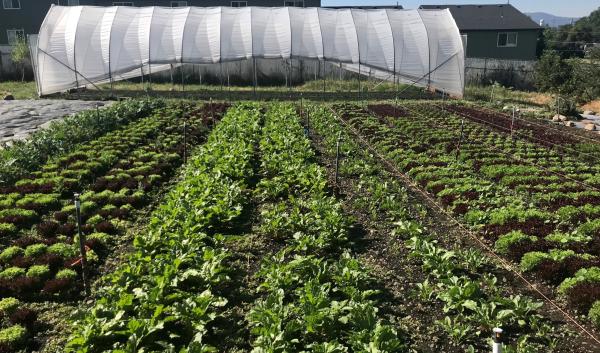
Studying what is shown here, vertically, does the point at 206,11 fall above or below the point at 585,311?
above

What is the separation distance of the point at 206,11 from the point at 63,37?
893 centimetres

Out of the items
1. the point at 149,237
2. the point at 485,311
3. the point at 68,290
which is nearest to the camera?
the point at 485,311

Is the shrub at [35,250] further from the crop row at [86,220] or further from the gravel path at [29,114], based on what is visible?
the gravel path at [29,114]

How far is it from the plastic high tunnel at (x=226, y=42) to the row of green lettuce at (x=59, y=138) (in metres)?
6.44

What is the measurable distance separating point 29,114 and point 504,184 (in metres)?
21.0

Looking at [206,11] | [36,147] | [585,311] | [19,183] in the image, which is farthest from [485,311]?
[206,11]

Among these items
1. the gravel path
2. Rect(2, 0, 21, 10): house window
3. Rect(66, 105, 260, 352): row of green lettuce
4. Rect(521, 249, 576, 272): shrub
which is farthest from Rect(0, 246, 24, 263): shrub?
Rect(2, 0, 21, 10): house window

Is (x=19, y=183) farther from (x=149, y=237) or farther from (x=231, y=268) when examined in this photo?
(x=231, y=268)

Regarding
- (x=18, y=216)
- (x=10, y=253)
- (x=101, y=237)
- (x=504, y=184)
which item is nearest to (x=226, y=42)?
(x=504, y=184)

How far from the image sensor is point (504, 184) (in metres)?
13.2

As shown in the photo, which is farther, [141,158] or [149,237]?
[141,158]

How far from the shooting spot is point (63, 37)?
95.0 ft

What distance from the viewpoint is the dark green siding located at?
46812 mm

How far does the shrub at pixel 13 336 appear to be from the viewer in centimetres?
616
